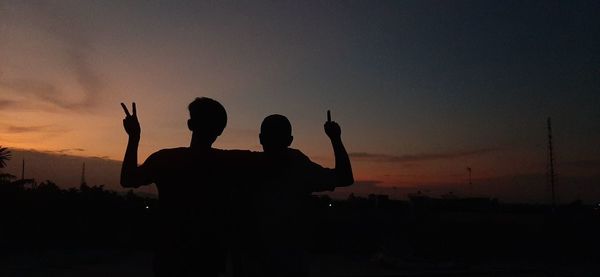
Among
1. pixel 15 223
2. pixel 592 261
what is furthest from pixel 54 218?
pixel 592 261

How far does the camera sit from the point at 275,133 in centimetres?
271

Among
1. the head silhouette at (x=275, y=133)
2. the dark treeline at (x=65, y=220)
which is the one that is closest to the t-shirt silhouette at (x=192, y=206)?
the head silhouette at (x=275, y=133)

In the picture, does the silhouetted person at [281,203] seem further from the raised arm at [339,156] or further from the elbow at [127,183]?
the elbow at [127,183]

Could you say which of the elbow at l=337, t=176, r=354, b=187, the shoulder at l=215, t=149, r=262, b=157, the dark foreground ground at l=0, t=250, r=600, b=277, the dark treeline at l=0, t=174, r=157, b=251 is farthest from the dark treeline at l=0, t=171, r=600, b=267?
the shoulder at l=215, t=149, r=262, b=157

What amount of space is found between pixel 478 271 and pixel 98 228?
12.3 m

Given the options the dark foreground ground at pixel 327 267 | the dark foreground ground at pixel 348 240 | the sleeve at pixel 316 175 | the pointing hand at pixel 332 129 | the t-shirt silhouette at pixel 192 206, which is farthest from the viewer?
the dark foreground ground at pixel 348 240

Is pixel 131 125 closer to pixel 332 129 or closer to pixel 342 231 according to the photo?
pixel 332 129

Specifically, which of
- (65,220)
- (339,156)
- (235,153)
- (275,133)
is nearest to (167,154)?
(235,153)

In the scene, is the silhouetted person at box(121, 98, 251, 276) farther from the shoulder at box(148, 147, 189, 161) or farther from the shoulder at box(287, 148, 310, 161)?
the shoulder at box(287, 148, 310, 161)

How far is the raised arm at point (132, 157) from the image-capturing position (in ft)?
8.09

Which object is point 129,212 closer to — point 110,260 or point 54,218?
point 54,218

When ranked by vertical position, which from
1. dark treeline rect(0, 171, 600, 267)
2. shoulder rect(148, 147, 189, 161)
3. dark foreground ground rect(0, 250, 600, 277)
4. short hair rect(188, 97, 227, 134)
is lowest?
dark foreground ground rect(0, 250, 600, 277)

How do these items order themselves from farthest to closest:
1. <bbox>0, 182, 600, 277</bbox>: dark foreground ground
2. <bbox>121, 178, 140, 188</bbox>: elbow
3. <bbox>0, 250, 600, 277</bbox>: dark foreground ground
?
1. <bbox>0, 182, 600, 277</bbox>: dark foreground ground
2. <bbox>0, 250, 600, 277</bbox>: dark foreground ground
3. <bbox>121, 178, 140, 188</bbox>: elbow

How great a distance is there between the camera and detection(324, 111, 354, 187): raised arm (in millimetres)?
2762
